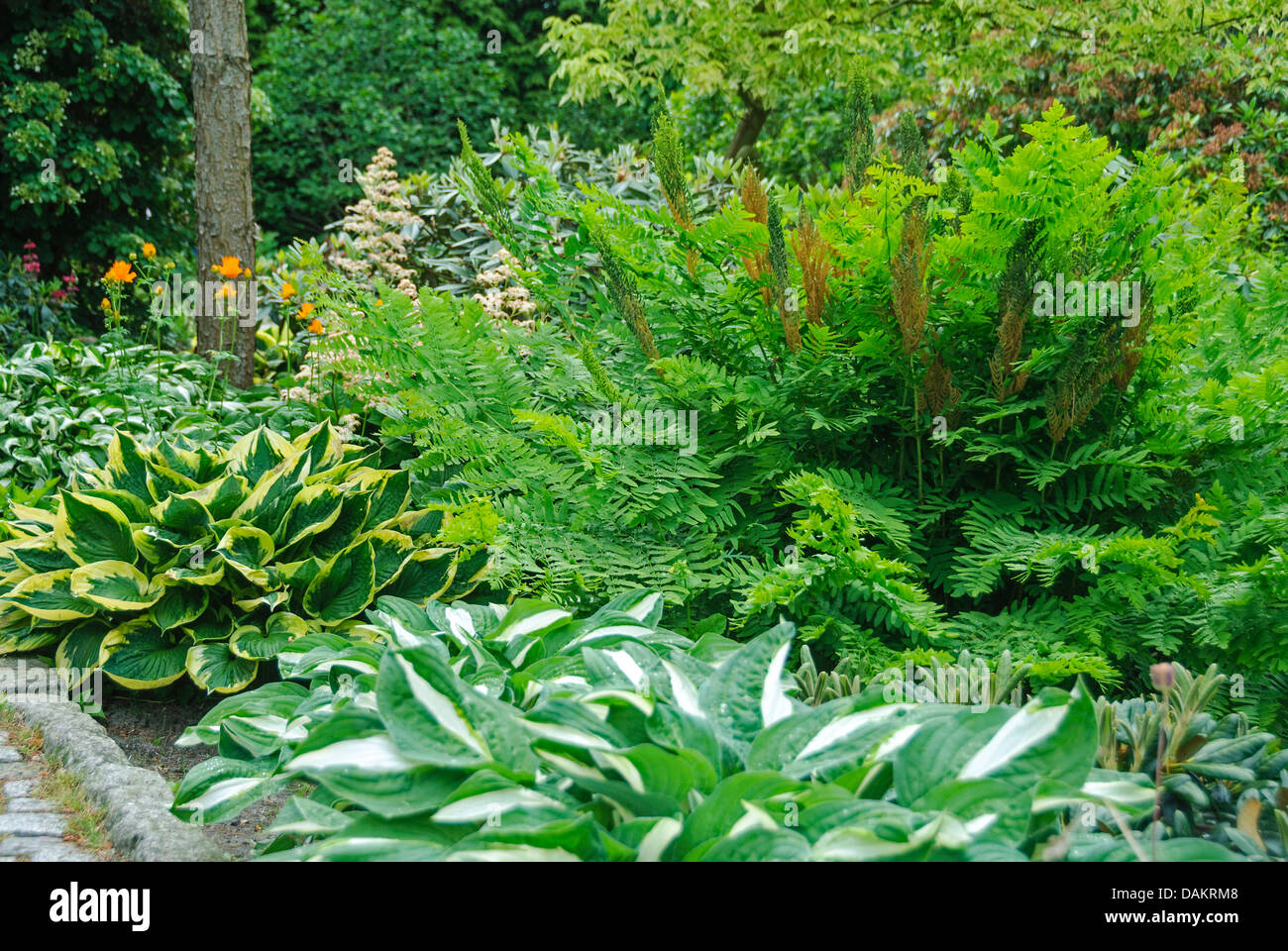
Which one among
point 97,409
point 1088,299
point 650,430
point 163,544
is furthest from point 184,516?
point 1088,299

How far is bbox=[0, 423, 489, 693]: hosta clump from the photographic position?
340 centimetres

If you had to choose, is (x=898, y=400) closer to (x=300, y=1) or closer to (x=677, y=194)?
(x=677, y=194)

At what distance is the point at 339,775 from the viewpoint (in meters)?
1.45

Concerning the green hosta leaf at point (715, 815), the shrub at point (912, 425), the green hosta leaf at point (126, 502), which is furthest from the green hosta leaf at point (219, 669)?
the green hosta leaf at point (715, 815)

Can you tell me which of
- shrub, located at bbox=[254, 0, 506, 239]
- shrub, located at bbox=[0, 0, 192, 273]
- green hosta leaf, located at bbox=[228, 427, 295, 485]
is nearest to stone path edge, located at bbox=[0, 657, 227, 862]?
green hosta leaf, located at bbox=[228, 427, 295, 485]

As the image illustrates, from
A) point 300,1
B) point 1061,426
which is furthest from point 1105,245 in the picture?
point 300,1

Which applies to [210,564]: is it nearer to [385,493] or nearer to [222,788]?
[385,493]

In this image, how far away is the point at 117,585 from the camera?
3.43m

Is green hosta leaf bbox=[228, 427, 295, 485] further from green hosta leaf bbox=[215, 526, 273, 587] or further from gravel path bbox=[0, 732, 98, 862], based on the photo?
gravel path bbox=[0, 732, 98, 862]

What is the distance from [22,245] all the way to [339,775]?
36.7 feet

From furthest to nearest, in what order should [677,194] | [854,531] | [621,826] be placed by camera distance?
[677,194]
[854,531]
[621,826]

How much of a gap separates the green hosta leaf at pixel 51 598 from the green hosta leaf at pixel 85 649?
0.25ft
